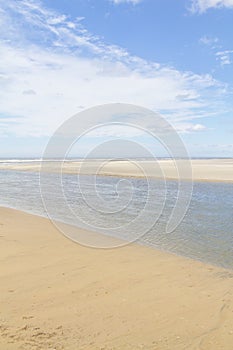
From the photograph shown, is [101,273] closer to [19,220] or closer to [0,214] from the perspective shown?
[19,220]

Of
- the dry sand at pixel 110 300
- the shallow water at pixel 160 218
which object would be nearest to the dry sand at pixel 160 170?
the shallow water at pixel 160 218

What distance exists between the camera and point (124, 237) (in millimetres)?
11727

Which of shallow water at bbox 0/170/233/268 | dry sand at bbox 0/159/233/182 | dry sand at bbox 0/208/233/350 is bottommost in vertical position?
dry sand at bbox 0/208/233/350

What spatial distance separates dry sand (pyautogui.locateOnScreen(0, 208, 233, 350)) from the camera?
15.7 ft

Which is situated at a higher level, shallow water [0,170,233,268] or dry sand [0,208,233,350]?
shallow water [0,170,233,268]

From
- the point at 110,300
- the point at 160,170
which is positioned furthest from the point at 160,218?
the point at 160,170

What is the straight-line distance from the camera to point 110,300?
6059 millimetres

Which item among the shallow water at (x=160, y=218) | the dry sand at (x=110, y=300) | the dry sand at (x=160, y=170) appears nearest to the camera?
the dry sand at (x=110, y=300)

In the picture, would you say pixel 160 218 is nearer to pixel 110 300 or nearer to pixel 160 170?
pixel 110 300

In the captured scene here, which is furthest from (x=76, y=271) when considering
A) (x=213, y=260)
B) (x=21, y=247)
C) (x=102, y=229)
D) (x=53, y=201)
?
(x=53, y=201)

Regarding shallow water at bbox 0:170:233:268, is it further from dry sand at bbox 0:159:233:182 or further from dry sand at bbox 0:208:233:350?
dry sand at bbox 0:159:233:182

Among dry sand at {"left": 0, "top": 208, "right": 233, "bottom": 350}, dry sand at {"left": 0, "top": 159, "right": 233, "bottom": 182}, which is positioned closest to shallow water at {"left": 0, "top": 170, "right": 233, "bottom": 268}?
dry sand at {"left": 0, "top": 208, "right": 233, "bottom": 350}

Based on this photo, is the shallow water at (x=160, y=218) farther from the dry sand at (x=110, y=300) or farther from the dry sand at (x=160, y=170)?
the dry sand at (x=160, y=170)

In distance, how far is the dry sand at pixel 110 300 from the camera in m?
4.80
